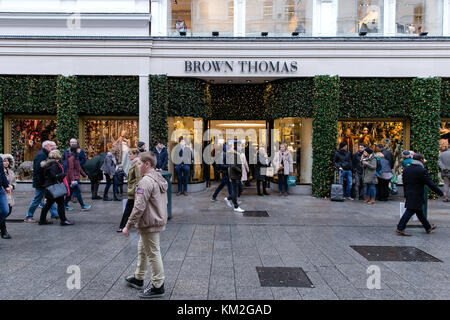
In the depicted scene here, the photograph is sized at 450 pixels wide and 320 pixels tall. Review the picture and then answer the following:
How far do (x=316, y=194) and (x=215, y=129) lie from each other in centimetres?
546

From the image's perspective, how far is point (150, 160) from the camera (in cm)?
450

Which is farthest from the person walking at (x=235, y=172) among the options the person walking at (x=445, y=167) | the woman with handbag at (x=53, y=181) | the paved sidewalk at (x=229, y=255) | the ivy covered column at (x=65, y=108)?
the person walking at (x=445, y=167)

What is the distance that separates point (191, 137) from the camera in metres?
14.2

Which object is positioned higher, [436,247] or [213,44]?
[213,44]

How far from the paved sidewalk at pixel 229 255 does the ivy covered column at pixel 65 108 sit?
3609 mm

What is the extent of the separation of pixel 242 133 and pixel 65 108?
752cm

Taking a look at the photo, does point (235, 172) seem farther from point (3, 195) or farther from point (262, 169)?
point (3, 195)

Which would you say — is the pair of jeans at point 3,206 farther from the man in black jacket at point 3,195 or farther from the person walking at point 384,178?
the person walking at point 384,178

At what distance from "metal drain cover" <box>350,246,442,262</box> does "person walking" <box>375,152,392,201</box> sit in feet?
18.8

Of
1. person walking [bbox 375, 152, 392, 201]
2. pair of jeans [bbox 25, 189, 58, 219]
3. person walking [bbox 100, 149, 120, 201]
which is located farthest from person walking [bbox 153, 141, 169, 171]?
person walking [bbox 375, 152, 392, 201]

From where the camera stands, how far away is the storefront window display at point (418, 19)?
44.0ft

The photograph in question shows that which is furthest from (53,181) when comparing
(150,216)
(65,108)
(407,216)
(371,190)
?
(371,190)
